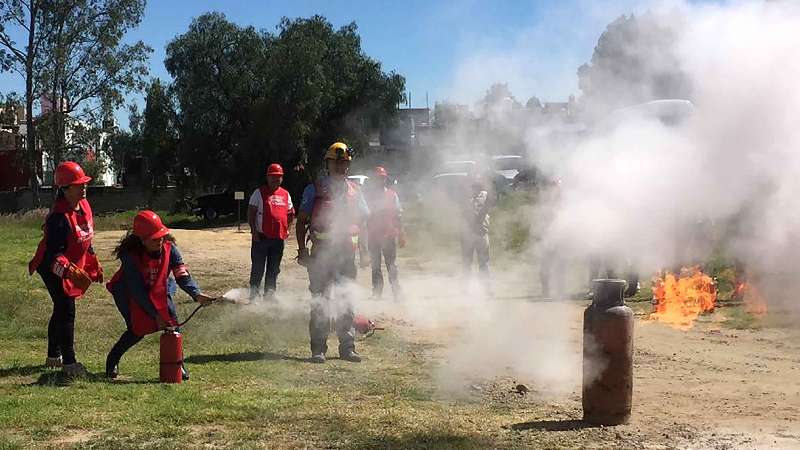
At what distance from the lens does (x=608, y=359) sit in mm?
→ 6473

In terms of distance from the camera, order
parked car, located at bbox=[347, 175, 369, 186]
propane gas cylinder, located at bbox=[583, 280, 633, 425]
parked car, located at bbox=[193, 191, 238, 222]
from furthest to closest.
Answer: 1. parked car, located at bbox=[193, 191, 238, 222]
2. parked car, located at bbox=[347, 175, 369, 186]
3. propane gas cylinder, located at bbox=[583, 280, 633, 425]

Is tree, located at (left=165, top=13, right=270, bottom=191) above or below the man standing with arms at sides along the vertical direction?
above

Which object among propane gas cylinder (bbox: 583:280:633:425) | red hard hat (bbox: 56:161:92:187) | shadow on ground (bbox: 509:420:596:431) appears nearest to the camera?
shadow on ground (bbox: 509:420:596:431)

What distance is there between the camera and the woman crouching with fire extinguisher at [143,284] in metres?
7.80

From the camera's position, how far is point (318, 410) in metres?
6.66

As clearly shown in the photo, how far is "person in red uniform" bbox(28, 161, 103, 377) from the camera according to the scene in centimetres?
786

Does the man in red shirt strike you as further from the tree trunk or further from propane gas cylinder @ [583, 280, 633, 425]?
the tree trunk

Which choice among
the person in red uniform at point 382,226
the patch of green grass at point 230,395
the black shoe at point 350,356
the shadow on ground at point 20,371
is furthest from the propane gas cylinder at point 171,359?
the person in red uniform at point 382,226

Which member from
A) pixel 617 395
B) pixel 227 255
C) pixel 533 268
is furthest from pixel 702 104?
pixel 227 255

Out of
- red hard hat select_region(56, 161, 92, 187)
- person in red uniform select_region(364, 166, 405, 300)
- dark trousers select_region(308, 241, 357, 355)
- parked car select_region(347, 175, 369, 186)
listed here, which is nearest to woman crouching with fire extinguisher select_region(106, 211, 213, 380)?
red hard hat select_region(56, 161, 92, 187)

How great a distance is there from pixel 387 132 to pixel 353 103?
16.5 m

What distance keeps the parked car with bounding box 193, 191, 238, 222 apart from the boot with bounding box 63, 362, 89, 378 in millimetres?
31918

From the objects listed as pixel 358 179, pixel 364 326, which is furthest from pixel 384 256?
pixel 364 326

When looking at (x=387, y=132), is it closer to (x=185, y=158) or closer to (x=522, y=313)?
(x=522, y=313)
